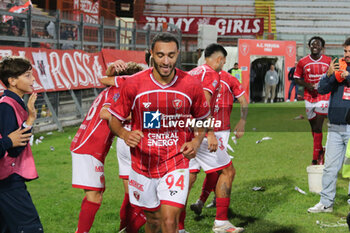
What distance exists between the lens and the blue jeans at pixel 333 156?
791 centimetres

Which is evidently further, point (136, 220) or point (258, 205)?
point (258, 205)

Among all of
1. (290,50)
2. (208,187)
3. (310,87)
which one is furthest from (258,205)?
(290,50)

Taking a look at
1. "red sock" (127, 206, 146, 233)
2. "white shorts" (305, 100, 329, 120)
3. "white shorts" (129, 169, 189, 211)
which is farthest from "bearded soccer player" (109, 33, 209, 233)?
"white shorts" (305, 100, 329, 120)

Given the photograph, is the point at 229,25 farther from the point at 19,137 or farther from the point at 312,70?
the point at 19,137

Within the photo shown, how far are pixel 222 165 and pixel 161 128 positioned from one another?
267 centimetres

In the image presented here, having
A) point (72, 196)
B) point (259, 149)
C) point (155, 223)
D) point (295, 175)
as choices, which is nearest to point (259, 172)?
point (295, 175)

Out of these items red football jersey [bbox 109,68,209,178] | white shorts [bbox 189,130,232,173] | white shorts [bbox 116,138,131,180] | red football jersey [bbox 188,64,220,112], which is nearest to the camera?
red football jersey [bbox 109,68,209,178]

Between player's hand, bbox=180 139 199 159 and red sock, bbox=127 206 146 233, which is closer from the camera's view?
player's hand, bbox=180 139 199 159

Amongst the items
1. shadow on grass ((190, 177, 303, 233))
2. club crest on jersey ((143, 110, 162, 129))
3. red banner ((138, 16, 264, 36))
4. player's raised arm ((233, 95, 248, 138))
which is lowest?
shadow on grass ((190, 177, 303, 233))

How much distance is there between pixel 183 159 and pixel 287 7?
43731 millimetres

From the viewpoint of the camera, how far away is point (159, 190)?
17.5 feet

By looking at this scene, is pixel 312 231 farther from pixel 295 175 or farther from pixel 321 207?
pixel 295 175

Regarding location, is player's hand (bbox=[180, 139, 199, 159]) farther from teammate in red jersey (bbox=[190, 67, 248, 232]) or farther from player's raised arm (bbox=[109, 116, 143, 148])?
teammate in red jersey (bbox=[190, 67, 248, 232])

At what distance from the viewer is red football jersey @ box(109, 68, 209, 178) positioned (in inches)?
204
